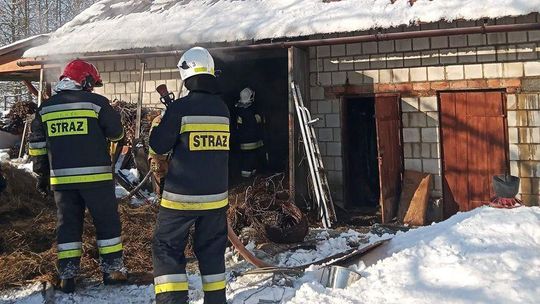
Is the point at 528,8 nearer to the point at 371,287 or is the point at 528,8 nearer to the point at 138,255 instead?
the point at 371,287

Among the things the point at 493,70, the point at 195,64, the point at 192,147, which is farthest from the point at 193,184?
the point at 493,70

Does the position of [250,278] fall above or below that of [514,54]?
below

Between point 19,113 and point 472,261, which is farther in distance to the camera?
point 19,113

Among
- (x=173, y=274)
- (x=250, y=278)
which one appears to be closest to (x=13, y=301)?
(x=173, y=274)

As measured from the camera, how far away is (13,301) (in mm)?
3889

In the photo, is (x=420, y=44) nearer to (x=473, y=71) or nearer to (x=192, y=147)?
(x=473, y=71)

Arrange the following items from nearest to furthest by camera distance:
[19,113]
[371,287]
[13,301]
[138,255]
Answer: [371,287]
[13,301]
[138,255]
[19,113]

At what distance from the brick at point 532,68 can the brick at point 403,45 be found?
175cm

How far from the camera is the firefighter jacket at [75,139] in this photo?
404 cm

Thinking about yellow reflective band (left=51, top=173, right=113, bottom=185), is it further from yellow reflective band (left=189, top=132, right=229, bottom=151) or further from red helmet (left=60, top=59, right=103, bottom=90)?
yellow reflective band (left=189, top=132, right=229, bottom=151)

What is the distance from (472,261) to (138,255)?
3268 millimetres

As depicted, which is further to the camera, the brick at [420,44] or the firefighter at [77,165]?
the brick at [420,44]

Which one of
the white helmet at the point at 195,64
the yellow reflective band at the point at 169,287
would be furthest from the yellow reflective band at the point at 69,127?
the yellow reflective band at the point at 169,287

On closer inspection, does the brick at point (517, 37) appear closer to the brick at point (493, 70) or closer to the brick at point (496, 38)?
the brick at point (496, 38)
